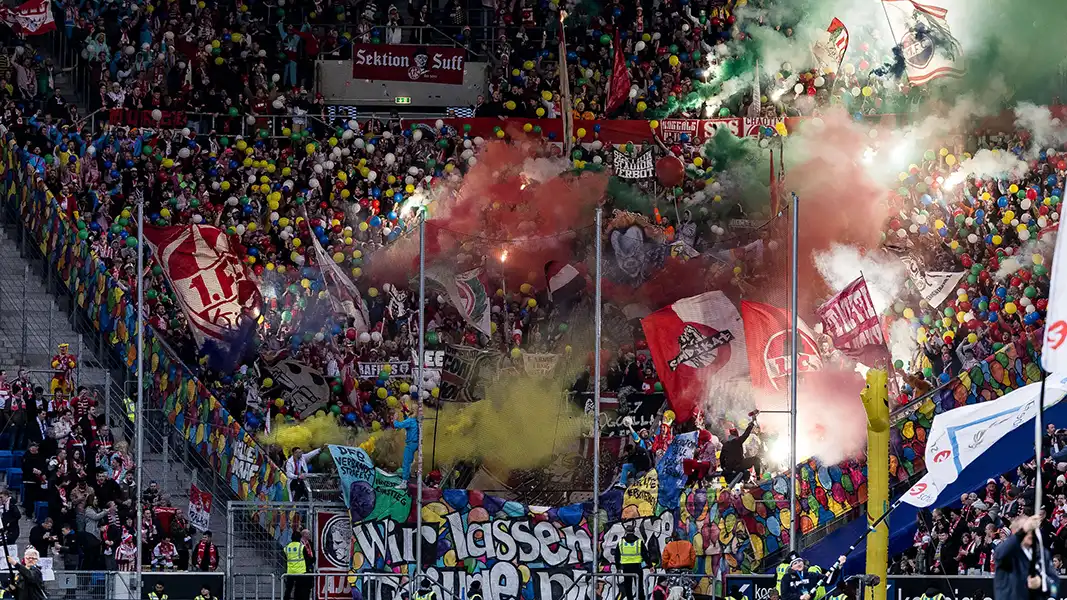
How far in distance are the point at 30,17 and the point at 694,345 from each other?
1569 centimetres

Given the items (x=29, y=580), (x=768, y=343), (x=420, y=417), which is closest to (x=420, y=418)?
(x=420, y=417)

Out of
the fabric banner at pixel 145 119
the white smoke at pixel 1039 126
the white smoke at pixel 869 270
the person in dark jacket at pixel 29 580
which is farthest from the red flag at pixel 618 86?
the person in dark jacket at pixel 29 580

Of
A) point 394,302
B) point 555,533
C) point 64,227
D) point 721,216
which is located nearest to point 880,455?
point 555,533

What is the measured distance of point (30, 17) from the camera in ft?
123

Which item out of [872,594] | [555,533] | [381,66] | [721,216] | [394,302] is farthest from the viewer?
[381,66]

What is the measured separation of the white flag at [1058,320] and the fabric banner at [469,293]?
1214 centimetres

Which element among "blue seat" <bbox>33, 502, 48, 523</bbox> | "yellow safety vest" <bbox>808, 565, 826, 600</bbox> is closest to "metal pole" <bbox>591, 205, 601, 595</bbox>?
"yellow safety vest" <bbox>808, 565, 826, 600</bbox>

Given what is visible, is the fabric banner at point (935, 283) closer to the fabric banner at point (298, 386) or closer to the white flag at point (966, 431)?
the fabric banner at point (298, 386)

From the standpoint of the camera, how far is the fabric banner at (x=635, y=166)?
120 ft

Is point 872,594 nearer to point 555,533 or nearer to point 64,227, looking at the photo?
point 555,533

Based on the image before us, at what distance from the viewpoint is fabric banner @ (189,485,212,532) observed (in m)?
28.7

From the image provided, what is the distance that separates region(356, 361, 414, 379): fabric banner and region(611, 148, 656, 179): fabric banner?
761cm

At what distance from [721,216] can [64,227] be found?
37.3 feet

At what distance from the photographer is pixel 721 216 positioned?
35625 millimetres
